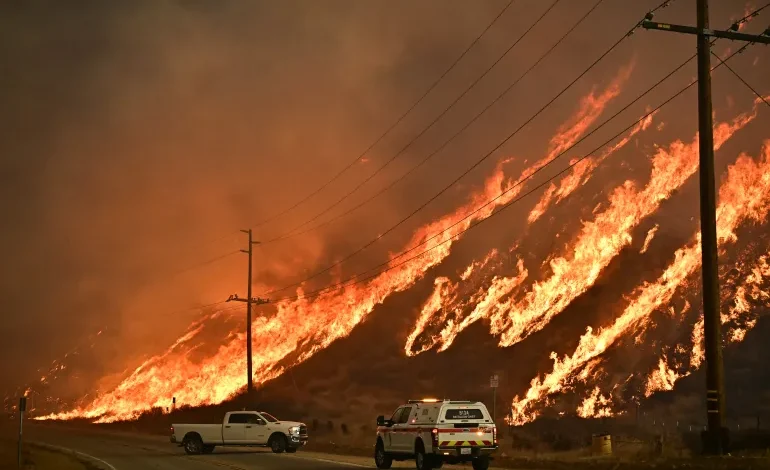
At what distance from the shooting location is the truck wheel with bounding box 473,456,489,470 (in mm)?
27500

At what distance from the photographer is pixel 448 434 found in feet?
88.7

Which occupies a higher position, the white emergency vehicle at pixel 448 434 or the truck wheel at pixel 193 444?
the white emergency vehicle at pixel 448 434

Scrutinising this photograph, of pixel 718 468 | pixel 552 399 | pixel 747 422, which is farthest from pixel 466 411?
pixel 552 399

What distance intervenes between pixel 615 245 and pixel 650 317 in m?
13.7

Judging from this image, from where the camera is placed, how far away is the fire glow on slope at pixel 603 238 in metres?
93.0

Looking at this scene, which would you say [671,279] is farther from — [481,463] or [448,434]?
[448,434]

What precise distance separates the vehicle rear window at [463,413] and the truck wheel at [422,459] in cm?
151

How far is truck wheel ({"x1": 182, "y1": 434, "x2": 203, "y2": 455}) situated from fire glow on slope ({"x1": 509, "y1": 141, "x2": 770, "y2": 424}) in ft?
139

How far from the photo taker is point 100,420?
117 m

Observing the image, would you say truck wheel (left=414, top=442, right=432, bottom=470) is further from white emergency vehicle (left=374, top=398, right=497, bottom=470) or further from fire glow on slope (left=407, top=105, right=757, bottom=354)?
fire glow on slope (left=407, top=105, right=757, bottom=354)

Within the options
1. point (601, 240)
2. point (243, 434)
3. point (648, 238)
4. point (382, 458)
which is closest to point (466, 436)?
point (382, 458)

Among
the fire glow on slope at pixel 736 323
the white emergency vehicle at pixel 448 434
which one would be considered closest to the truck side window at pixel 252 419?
the white emergency vehicle at pixel 448 434

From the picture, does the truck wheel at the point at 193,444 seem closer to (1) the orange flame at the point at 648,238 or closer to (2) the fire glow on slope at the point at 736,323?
(2) the fire glow on slope at the point at 736,323

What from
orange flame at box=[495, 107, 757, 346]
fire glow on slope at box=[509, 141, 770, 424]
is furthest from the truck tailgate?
orange flame at box=[495, 107, 757, 346]
